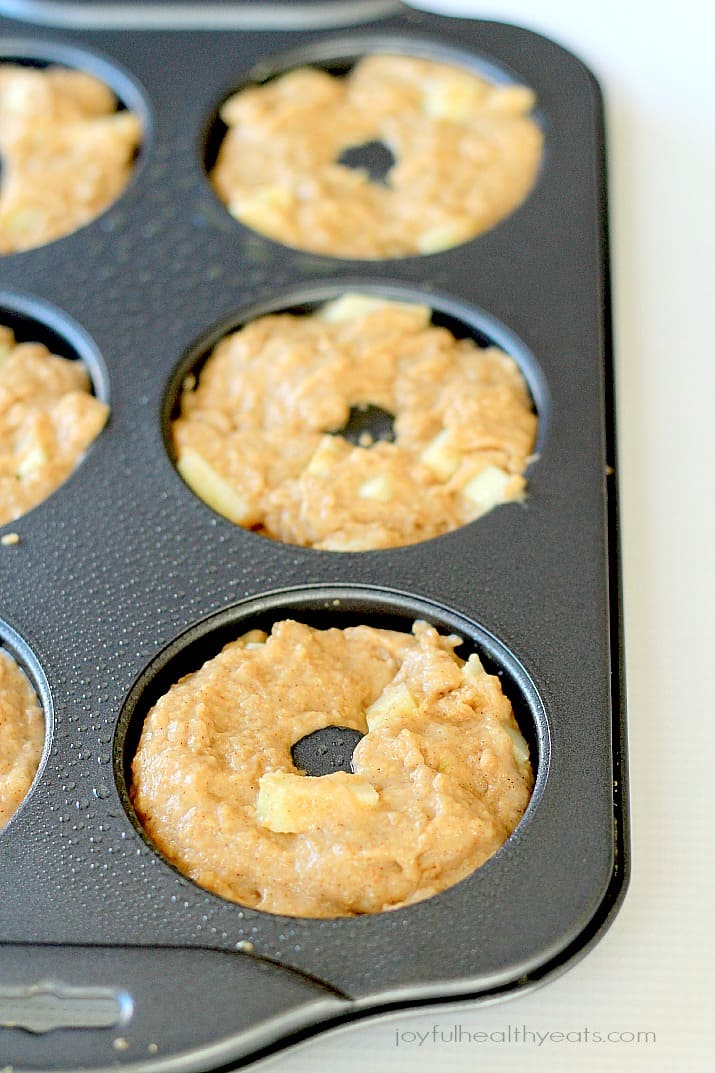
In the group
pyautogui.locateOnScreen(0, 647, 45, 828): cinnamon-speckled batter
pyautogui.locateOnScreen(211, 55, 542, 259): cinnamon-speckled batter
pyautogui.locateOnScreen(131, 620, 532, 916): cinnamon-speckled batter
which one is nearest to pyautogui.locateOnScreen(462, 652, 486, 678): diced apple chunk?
pyautogui.locateOnScreen(131, 620, 532, 916): cinnamon-speckled batter

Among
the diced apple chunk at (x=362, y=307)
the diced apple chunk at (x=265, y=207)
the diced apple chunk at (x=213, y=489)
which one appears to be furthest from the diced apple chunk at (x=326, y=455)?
the diced apple chunk at (x=265, y=207)

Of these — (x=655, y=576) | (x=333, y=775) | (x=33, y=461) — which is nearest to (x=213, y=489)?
(x=33, y=461)

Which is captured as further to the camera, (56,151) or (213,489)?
(56,151)

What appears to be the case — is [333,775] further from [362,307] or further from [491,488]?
[362,307]

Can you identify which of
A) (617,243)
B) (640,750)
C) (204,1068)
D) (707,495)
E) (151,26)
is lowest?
(204,1068)

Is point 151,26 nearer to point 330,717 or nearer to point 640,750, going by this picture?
point 330,717

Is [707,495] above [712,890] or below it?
above

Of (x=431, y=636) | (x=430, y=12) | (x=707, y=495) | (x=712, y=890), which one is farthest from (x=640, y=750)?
(x=430, y=12)
